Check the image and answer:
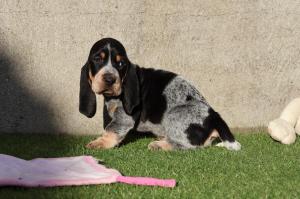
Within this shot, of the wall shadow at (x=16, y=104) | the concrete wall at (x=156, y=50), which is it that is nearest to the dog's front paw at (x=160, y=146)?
the concrete wall at (x=156, y=50)

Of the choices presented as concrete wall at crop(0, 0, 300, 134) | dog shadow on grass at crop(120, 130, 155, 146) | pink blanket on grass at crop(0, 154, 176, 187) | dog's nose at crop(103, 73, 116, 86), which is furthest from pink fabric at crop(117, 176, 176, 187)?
concrete wall at crop(0, 0, 300, 134)

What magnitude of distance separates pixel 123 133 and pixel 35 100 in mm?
1045

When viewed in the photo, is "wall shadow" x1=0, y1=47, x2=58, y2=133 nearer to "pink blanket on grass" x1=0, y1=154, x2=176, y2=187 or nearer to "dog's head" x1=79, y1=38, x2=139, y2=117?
"dog's head" x1=79, y1=38, x2=139, y2=117

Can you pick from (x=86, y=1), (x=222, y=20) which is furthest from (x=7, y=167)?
(x=222, y=20)

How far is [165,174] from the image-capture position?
4.32m

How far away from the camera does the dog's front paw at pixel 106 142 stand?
5.32 meters

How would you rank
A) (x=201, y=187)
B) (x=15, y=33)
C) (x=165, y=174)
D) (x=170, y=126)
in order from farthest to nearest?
(x=15, y=33), (x=170, y=126), (x=165, y=174), (x=201, y=187)

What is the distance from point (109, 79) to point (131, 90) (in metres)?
0.32

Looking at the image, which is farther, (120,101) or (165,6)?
(165,6)

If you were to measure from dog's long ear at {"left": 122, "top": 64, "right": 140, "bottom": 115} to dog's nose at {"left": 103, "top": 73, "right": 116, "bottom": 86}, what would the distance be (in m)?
0.24

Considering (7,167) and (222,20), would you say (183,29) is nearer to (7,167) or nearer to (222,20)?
(222,20)

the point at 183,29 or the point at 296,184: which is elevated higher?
the point at 183,29

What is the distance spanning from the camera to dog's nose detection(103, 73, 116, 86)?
5.10 metres

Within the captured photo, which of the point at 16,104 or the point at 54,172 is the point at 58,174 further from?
the point at 16,104
